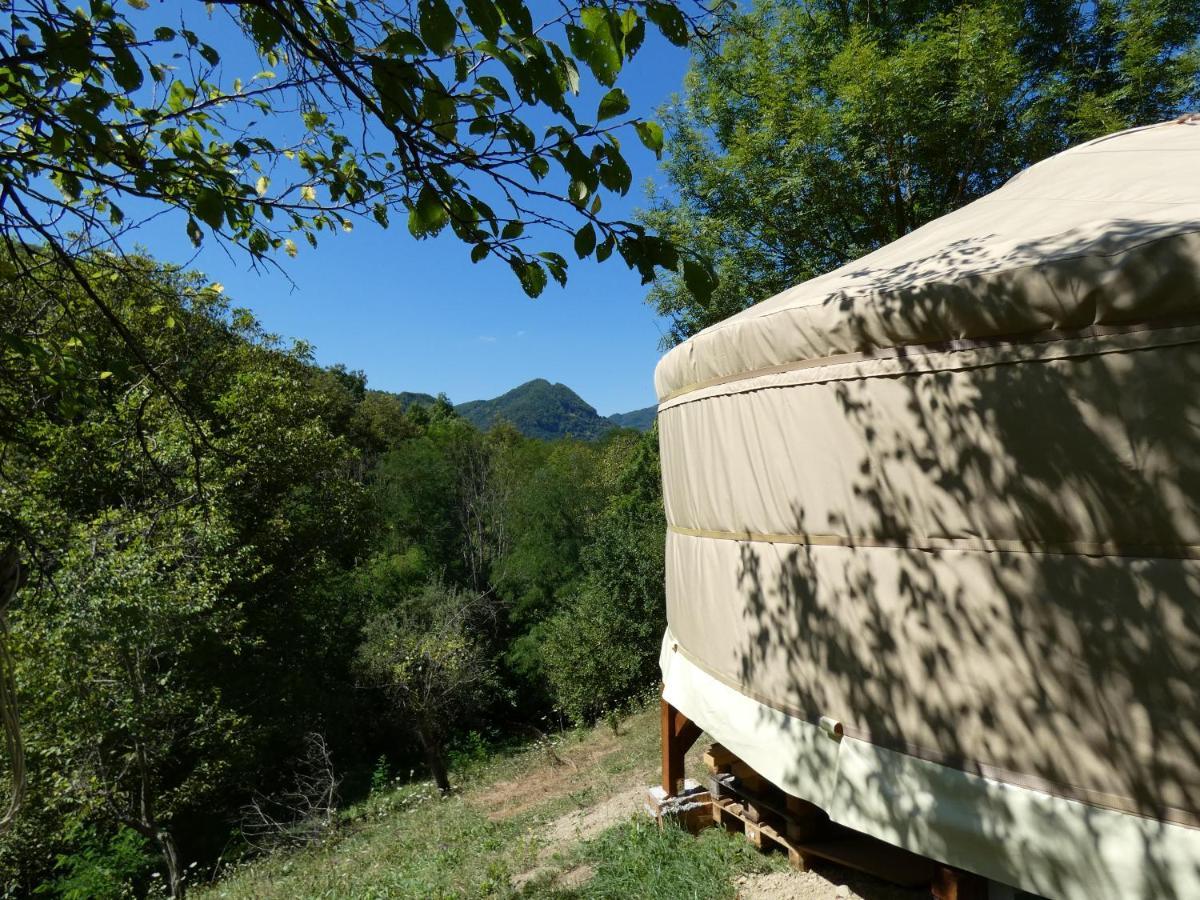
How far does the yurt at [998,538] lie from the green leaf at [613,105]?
1.18m

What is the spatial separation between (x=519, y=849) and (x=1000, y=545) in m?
4.09

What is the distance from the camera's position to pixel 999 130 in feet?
24.7

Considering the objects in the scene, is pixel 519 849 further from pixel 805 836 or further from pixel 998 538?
pixel 998 538

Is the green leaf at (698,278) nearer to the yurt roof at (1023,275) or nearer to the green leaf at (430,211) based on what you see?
the green leaf at (430,211)

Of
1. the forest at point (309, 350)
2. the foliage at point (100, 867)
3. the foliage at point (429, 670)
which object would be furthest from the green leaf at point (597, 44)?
A: the foliage at point (429, 670)

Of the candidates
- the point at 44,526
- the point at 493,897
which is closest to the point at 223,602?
the point at 44,526

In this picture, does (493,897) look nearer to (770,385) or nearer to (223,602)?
(770,385)

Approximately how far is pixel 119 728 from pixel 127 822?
3.46 feet

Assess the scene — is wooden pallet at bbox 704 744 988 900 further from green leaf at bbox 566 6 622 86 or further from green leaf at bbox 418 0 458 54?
green leaf at bbox 418 0 458 54

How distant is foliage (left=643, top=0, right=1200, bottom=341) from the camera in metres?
7.16

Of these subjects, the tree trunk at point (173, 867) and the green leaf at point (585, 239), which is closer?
the green leaf at point (585, 239)

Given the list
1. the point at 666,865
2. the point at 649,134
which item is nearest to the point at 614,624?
the point at 666,865

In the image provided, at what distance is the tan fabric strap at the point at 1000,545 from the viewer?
5.42 ft

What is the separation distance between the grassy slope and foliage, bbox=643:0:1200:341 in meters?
5.81
